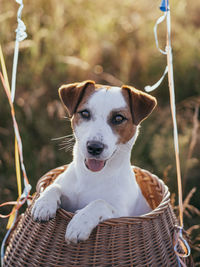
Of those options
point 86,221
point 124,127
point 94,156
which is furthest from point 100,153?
point 86,221

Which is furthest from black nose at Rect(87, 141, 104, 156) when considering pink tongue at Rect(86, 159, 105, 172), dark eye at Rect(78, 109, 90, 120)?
dark eye at Rect(78, 109, 90, 120)

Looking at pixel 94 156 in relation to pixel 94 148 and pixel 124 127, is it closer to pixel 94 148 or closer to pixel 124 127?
pixel 94 148

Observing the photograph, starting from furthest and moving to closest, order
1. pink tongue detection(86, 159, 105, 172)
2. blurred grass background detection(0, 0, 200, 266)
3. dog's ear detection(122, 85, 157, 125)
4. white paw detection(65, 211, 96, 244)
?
blurred grass background detection(0, 0, 200, 266)
dog's ear detection(122, 85, 157, 125)
pink tongue detection(86, 159, 105, 172)
white paw detection(65, 211, 96, 244)

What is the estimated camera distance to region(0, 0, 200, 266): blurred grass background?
3723 millimetres

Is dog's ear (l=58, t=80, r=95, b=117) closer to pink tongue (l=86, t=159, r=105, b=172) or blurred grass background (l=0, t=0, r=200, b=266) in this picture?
pink tongue (l=86, t=159, r=105, b=172)

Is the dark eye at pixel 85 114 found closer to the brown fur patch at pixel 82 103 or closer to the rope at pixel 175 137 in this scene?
the brown fur patch at pixel 82 103

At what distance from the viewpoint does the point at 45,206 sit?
87.7 inches

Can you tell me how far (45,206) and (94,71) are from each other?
2.97 metres

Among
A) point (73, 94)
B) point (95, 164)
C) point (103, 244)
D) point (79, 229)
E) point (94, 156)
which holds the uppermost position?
point (73, 94)

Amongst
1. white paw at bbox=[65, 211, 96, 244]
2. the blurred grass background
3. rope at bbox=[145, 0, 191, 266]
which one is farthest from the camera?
the blurred grass background

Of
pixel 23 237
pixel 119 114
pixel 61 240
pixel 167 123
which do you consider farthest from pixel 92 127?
pixel 167 123

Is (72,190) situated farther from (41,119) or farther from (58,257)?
(41,119)

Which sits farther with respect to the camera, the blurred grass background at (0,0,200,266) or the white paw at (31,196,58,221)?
the blurred grass background at (0,0,200,266)

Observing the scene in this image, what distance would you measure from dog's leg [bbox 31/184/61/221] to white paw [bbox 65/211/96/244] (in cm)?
17
